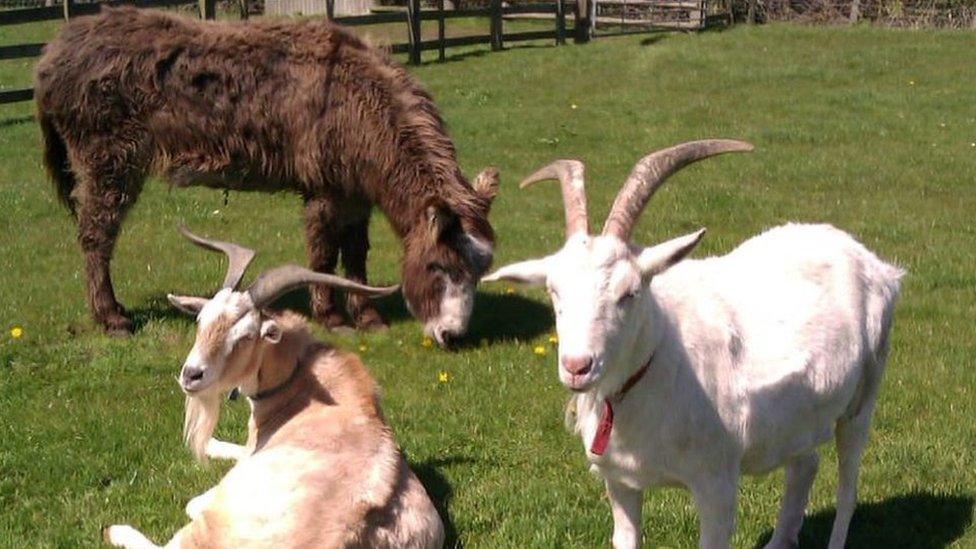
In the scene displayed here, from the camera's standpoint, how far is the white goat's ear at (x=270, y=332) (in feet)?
20.2

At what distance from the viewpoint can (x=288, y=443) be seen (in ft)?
19.1

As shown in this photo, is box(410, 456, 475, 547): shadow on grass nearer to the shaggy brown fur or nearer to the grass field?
the grass field

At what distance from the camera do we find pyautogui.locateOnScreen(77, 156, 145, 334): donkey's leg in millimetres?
9836

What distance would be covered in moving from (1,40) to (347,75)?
2282 centimetres

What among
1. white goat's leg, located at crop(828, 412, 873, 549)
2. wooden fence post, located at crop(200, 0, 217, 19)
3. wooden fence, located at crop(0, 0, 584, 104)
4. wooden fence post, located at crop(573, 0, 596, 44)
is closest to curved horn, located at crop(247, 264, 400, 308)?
white goat's leg, located at crop(828, 412, 873, 549)

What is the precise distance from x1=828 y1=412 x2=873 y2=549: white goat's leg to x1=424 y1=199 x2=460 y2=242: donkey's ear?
156 inches

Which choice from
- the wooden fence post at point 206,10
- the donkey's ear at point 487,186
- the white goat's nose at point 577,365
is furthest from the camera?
the wooden fence post at point 206,10

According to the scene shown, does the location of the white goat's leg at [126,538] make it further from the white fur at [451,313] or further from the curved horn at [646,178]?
the white fur at [451,313]

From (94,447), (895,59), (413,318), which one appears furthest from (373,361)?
(895,59)

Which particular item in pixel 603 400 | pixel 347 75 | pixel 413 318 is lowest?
pixel 413 318

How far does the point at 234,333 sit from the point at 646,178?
2182 millimetres

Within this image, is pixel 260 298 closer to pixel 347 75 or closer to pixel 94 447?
pixel 94 447

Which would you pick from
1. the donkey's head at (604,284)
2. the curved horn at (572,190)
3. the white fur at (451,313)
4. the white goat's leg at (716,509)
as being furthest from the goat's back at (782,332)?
the white fur at (451,313)

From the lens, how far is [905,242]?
1212 cm
